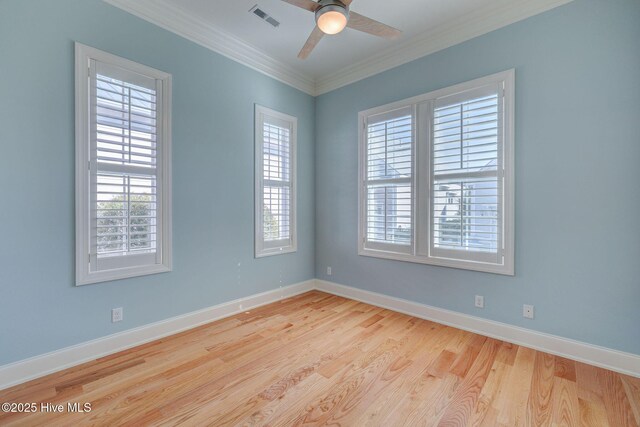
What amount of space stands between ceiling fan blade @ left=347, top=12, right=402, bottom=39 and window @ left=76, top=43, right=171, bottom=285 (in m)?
1.85

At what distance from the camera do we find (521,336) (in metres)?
2.56

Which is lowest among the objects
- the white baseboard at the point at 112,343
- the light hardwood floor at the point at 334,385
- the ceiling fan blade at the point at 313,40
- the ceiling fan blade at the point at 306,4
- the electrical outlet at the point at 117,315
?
the light hardwood floor at the point at 334,385

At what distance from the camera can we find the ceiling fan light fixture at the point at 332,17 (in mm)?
1843

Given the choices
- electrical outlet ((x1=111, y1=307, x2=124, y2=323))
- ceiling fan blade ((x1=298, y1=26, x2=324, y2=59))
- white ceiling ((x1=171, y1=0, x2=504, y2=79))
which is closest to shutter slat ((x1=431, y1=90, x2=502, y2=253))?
white ceiling ((x1=171, y1=0, x2=504, y2=79))

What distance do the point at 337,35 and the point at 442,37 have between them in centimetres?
112

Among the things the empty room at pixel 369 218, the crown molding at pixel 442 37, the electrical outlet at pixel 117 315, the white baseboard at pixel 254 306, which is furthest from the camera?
the crown molding at pixel 442 37

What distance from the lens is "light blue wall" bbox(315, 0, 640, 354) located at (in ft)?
6.99

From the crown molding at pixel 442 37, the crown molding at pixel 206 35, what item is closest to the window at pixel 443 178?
the crown molding at pixel 442 37

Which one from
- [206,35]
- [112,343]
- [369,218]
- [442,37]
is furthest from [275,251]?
[442,37]

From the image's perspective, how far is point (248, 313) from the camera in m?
3.33

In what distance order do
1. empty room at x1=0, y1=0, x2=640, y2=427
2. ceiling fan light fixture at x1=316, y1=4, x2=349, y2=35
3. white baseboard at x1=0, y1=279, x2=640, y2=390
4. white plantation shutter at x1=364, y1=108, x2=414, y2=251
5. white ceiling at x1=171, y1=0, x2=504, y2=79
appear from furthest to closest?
1. white plantation shutter at x1=364, y1=108, x2=414, y2=251
2. white ceiling at x1=171, y1=0, x2=504, y2=79
3. white baseboard at x1=0, y1=279, x2=640, y2=390
4. empty room at x1=0, y1=0, x2=640, y2=427
5. ceiling fan light fixture at x1=316, y1=4, x2=349, y2=35

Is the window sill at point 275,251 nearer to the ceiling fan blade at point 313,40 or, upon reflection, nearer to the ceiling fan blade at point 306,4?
the ceiling fan blade at point 313,40

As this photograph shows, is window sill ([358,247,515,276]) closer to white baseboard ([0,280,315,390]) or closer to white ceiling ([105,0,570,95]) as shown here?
white baseboard ([0,280,315,390])

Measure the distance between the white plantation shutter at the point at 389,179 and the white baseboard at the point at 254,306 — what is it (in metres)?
0.81
